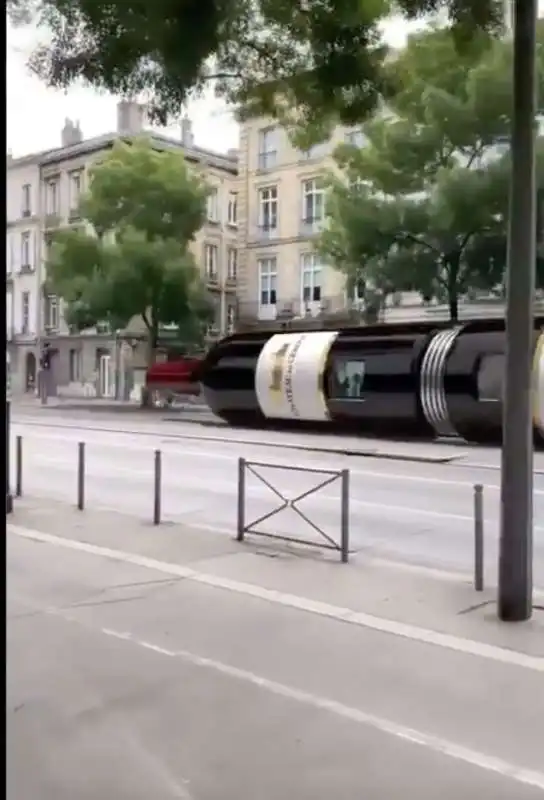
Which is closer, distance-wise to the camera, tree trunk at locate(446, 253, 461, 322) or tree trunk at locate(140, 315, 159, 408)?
tree trunk at locate(140, 315, 159, 408)

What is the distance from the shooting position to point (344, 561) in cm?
466

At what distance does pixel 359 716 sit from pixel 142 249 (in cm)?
664

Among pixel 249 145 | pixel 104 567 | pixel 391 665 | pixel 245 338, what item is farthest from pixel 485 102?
pixel 391 665

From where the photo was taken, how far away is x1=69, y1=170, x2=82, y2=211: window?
19.4 ft

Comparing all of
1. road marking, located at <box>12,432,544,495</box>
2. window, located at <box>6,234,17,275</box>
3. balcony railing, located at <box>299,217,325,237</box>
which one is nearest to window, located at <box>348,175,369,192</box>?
balcony railing, located at <box>299,217,325,237</box>

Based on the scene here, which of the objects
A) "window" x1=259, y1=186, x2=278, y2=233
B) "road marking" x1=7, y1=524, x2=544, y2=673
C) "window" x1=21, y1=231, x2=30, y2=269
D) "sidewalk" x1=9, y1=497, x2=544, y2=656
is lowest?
"sidewalk" x1=9, y1=497, x2=544, y2=656

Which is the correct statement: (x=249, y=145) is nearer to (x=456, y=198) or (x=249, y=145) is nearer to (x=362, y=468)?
(x=362, y=468)

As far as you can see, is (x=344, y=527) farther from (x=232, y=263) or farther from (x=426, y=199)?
(x=426, y=199)

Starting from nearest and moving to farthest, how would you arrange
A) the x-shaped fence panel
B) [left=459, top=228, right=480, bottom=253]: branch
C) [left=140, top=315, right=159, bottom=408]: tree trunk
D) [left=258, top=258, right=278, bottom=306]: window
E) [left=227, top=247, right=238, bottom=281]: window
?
the x-shaped fence panel
[left=227, top=247, right=238, bottom=281]: window
[left=258, top=258, right=278, bottom=306]: window
[left=140, top=315, right=159, bottom=408]: tree trunk
[left=459, top=228, right=480, bottom=253]: branch

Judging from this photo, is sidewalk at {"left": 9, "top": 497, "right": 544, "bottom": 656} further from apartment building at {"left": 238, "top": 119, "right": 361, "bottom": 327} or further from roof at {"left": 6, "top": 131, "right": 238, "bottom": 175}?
apartment building at {"left": 238, "top": 119, "right": 361, "bottom": 327}


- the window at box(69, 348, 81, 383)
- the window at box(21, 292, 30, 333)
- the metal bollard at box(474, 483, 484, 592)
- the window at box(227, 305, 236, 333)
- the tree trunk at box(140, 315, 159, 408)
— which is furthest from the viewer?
the window at box(227, 305, 236, 333)

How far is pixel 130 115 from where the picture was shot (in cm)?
336

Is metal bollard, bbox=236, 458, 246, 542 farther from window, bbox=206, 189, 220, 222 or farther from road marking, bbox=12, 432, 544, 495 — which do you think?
window, bbox=206, 189, 220, 222

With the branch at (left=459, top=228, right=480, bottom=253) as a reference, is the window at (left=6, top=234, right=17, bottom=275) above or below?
below
